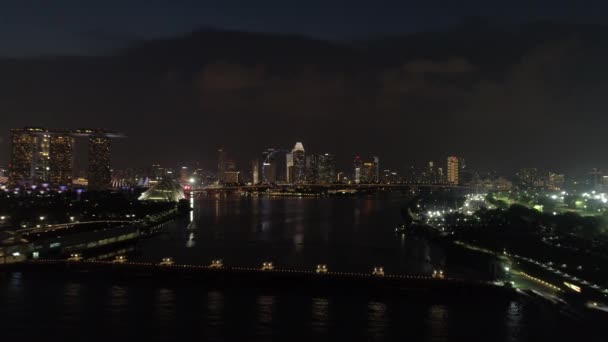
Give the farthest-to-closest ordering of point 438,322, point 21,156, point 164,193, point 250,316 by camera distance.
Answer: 1. point 21,156
2. point 164,193
3. point 250,316
4. point 438,322

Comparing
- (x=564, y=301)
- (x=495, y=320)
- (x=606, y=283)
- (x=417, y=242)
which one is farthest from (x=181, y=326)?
(x=417, y=242)

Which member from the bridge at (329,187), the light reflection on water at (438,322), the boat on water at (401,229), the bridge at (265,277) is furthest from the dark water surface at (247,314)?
the bridge at (329,187)

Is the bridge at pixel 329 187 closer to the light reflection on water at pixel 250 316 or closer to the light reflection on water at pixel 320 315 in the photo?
the light reflection on water at pixel 250 316

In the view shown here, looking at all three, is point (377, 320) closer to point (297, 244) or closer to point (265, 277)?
point (265, 277)

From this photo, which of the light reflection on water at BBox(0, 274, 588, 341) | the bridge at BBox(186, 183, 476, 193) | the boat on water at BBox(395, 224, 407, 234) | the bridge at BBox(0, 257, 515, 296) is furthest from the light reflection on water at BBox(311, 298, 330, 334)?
the bridge at BBox(186, 183, 476, 193)

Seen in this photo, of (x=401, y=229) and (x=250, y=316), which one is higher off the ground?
(x=401, y=229)

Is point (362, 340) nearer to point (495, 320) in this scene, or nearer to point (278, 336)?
point (278, 336)

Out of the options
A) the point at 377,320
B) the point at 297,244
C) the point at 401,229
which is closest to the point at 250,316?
the point at 377,320

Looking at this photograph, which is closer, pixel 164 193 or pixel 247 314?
pixel 247 314
